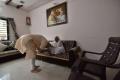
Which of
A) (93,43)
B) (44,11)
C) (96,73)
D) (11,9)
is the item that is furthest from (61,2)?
(96,73)

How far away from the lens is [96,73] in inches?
65.6

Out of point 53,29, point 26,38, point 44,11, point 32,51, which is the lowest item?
point 32,51

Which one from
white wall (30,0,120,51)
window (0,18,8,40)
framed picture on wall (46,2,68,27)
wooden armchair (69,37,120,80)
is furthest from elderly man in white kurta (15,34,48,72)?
window (0,18,8,40)

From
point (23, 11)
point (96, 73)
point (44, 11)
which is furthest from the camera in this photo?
point (23, 11)

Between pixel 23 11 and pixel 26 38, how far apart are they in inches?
150

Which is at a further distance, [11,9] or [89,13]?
[11,9]

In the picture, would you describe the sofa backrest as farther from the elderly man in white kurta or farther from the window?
the window

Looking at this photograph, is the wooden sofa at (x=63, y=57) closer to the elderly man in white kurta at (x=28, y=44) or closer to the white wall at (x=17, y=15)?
the elderly man in white kurta at (x=28, y=44)

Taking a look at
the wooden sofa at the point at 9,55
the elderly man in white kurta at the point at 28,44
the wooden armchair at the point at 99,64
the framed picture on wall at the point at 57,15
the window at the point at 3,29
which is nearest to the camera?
the wooden armchair at the point at 99,64

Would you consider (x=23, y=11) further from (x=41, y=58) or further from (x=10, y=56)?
(x=41, y=58)

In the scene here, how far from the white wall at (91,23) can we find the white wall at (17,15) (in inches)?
94.7

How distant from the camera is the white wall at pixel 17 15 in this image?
496 cm

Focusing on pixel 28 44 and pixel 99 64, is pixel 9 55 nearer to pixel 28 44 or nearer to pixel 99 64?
pixel 28 44

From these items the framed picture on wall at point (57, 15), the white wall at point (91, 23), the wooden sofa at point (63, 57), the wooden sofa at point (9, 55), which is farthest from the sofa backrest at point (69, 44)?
the wooden sofa at point (9, 55)
